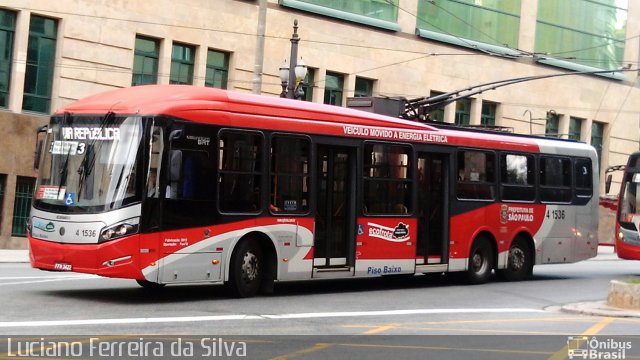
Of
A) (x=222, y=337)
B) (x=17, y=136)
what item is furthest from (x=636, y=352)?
(x=17, y=136)

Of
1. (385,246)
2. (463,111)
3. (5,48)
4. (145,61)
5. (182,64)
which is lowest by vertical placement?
(385,246)

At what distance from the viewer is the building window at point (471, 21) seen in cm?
4344

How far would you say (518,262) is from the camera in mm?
23031

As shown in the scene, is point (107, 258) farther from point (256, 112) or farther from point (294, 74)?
point (294, 74)

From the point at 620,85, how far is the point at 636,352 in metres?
43.6

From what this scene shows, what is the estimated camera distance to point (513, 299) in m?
18.9

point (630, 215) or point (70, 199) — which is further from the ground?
point (630, 215)

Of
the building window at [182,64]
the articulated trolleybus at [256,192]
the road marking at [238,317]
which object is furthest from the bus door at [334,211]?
the building window at [182,64]

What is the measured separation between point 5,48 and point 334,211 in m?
16.2

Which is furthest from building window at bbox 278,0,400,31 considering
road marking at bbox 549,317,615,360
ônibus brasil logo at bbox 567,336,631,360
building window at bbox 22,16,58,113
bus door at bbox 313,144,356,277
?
ônibus brasil logo at bbox 567,336,631,360

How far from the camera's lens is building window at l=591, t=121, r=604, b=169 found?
5238 centimetres

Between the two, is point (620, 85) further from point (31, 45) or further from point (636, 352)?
point (636, 352)

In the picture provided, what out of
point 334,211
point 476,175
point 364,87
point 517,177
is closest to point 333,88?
point 364,87

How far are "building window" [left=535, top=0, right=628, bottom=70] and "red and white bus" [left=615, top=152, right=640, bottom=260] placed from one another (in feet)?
72.6
